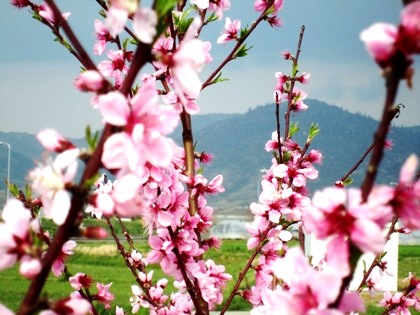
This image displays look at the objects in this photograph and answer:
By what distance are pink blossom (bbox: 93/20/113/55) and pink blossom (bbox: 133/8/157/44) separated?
1.88 meters

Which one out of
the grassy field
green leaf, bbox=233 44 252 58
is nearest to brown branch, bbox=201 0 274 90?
green leaf, bbox=233 44 252 58

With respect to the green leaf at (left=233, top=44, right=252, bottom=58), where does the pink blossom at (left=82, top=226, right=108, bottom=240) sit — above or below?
below

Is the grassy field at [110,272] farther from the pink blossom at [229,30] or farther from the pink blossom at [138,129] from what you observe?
the pink blossom at [138,129]

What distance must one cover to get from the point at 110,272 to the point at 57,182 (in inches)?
927

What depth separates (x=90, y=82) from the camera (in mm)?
862

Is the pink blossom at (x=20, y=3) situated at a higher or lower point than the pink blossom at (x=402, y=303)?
higher

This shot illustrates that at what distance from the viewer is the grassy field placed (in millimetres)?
13926

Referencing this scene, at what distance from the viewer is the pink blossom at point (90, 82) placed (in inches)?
33.7

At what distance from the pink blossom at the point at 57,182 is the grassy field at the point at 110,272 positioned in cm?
1028

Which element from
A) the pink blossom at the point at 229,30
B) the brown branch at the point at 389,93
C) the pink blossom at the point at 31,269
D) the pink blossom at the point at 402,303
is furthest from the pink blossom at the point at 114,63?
the pink blossom at the point at 402,303

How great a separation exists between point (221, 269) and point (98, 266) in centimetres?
2456

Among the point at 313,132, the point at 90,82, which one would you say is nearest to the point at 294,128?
the point at 313,132

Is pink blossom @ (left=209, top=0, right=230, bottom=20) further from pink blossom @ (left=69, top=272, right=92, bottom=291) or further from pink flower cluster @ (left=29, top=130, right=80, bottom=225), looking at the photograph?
pink flower cluster @ (left=29, top=130, right=80, bottom=225)

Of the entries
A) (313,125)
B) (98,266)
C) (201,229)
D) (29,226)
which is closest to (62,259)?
(201,229)
